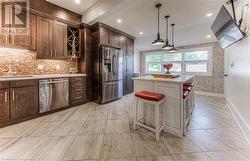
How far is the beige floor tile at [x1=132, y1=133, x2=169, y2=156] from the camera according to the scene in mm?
1767

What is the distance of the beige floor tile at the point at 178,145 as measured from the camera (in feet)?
5.98

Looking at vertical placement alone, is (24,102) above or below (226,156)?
above

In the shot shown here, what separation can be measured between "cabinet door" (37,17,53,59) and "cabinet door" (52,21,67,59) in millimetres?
139

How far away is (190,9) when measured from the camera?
3.22m

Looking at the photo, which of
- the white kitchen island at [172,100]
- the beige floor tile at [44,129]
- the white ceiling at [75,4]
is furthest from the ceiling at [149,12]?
the beige floor tile at [44,129]

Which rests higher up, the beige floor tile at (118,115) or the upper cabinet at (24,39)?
the upper cabinet at (24,39)

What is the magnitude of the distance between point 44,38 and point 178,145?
406 cm

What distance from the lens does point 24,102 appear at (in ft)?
9.25

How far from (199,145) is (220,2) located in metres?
3.15

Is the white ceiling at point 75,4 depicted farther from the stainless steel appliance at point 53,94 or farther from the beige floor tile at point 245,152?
the beige floor tile at point 245,152

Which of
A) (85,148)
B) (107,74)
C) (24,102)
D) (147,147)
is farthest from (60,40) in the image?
(147,147)

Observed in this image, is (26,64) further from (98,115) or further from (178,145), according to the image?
(178,145)

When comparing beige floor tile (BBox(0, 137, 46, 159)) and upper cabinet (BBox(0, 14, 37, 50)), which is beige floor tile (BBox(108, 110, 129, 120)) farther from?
upper cabinet (BBox(0, 14, 37, 50))

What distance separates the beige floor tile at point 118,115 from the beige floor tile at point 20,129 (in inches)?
64.5
